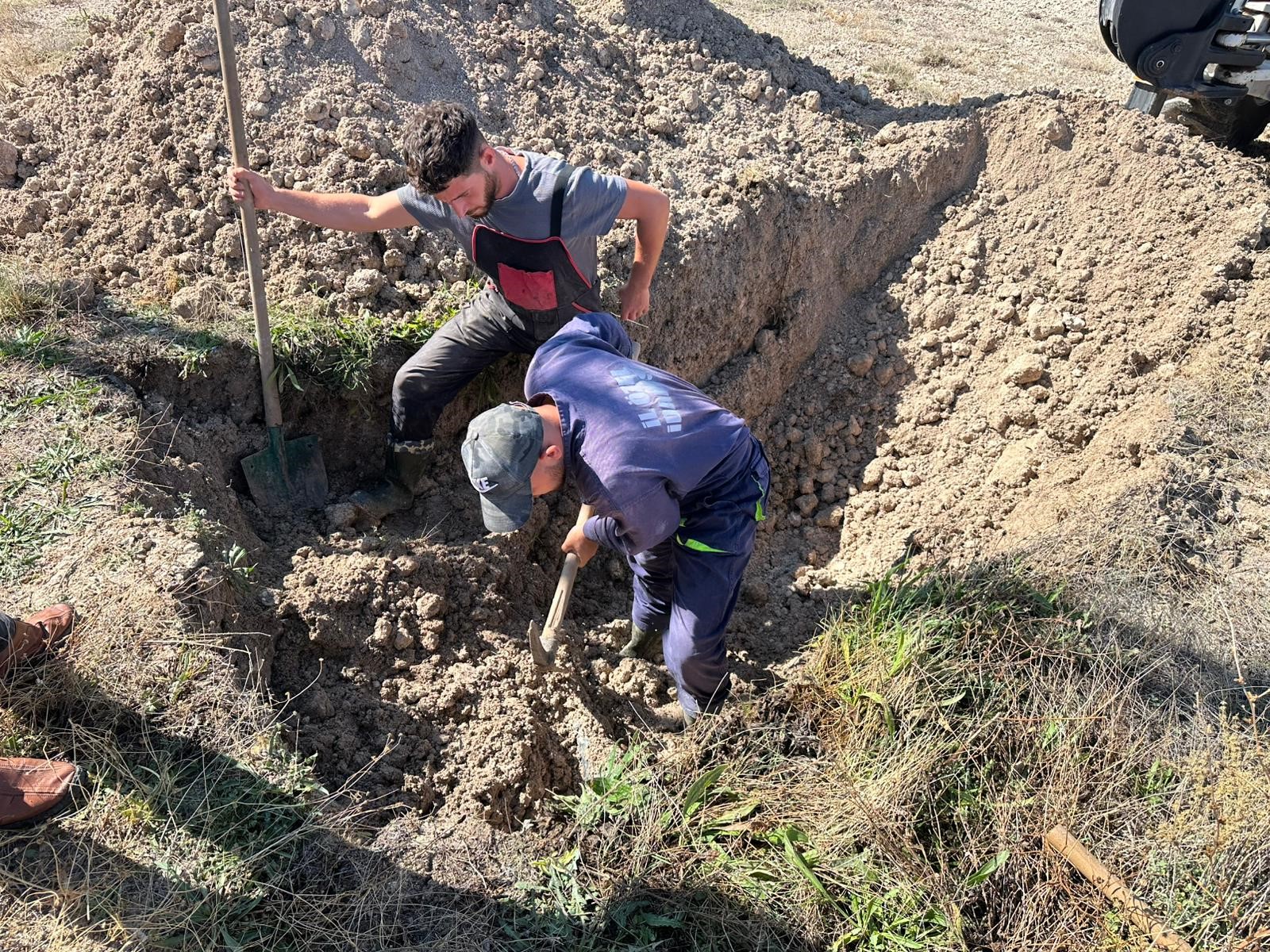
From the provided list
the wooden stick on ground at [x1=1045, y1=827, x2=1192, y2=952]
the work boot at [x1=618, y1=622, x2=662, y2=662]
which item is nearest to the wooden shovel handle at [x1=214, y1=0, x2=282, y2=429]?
the work boot at [x1=618, y1=622, x2=662, y2=662]

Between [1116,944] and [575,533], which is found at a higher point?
[575,533]

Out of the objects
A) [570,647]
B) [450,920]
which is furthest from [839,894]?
[570,647]

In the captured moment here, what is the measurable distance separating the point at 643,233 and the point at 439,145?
2.76ft

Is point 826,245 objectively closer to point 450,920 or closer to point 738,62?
point 738,62

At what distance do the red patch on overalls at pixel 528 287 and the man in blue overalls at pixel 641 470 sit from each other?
402mm

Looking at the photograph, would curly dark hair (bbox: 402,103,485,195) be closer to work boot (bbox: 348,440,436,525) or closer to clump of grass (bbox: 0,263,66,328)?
work boot (bbox: 348,440,436,525)

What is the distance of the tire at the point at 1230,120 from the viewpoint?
5.83m

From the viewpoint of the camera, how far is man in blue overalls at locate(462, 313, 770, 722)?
93.6 inches

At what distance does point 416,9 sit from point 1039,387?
3714mm

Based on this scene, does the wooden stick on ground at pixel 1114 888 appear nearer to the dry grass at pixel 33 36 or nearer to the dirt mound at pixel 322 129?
the dirt mound at pixel 322 129

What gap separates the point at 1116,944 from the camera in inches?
91.7

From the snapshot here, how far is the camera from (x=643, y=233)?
325 centimetres

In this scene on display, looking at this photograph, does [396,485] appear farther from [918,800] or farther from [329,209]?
[918,800]

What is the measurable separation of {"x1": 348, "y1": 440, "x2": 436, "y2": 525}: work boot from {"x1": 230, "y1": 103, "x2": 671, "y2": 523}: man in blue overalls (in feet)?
0.17
